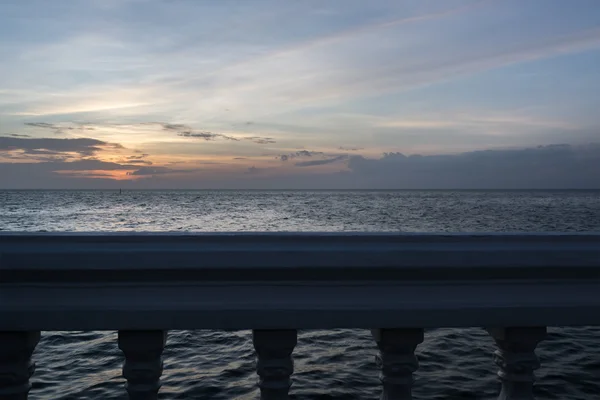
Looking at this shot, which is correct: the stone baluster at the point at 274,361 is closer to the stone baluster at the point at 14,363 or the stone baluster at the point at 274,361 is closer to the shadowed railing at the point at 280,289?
the shadowed railing at the point at 280,289

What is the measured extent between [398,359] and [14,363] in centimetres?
152

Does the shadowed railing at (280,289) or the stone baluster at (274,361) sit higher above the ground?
the shadowed railing at (280,289)

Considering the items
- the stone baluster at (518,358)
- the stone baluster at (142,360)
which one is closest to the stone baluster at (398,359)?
the stone baluster at (518,358)

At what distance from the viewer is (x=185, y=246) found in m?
1.82

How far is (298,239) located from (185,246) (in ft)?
1.42

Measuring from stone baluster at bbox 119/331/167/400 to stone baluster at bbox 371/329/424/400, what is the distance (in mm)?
885

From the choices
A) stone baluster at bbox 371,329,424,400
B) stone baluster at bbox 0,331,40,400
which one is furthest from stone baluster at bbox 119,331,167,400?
stone baluster at bbox 371,329,424,400

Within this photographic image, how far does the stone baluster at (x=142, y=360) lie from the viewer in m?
1.88

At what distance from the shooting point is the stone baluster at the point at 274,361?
6.26ft

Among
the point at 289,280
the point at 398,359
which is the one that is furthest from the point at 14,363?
the point at 398,359

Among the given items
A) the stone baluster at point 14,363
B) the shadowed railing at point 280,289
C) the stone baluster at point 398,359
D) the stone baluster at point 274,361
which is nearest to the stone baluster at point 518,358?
the shadowed railing at point 280,289

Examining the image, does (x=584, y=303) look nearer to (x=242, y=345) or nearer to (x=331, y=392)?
(x=331, y=392)

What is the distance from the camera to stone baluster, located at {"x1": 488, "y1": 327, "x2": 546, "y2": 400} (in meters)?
1.96

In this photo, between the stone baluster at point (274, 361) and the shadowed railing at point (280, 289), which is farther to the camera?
the stone baluster at point (274, 361)
